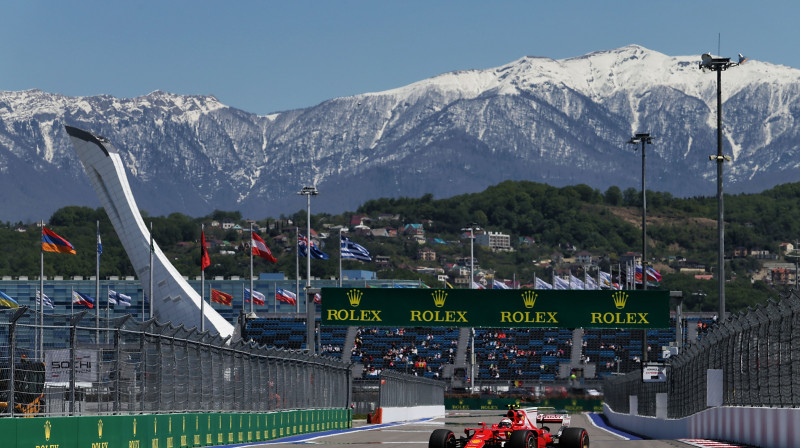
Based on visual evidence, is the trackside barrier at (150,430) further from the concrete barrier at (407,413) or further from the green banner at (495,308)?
the concrete barrier at (407,413)

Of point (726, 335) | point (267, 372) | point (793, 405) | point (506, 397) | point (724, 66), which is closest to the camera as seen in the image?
point (793, 405)

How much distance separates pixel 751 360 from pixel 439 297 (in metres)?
28.6

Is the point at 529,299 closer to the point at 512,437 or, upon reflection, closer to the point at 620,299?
the point at 620,299

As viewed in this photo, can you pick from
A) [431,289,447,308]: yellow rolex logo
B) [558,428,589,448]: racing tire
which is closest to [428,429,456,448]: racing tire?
[558,428,589,448]: racing tire

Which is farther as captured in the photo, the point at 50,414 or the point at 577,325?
the point at 577,325

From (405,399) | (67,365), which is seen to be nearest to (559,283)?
(405,399)

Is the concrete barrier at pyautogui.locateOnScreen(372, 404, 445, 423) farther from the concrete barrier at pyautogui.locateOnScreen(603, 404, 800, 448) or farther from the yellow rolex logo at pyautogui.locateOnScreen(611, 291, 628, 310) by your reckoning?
the concrete barrier at pyautogui.locateOnScreen(603, 404, 800, 448)

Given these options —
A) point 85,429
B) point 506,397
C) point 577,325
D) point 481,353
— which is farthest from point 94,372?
point 481,353

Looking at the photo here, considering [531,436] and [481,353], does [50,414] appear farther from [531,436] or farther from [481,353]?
[481,353]

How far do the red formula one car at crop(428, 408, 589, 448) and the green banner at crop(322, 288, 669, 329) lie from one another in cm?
2889

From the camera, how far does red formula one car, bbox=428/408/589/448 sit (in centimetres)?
2128

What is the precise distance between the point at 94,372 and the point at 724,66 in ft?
83.8

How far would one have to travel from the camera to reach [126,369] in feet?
74.7

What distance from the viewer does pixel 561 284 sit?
97.9 meters
